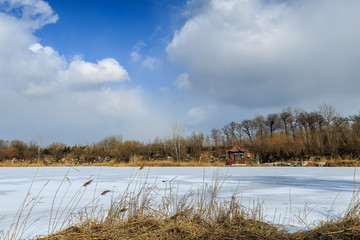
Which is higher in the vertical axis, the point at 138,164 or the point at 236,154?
the point at 236,154

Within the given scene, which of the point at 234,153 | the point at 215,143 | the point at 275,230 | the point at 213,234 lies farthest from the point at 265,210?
the point at 215,143

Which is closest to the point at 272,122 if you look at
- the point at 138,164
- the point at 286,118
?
the point at 286,118

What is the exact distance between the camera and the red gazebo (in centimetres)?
2092

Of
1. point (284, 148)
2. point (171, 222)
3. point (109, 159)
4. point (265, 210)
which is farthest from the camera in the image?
point (109, 159)

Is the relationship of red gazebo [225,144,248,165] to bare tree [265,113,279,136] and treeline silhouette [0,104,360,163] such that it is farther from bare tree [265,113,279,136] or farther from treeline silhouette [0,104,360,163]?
bare tree [265,113,279,136]

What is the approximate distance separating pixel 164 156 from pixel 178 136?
2563 millimetres

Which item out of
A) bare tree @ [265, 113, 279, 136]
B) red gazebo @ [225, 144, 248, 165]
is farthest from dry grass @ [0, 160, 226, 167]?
bare tree @ [265, 113, 279, 136]

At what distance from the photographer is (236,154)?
21.5 m

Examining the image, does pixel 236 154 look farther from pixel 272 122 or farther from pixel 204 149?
pixel 272 122

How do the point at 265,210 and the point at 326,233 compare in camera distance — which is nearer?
the point at 326,233

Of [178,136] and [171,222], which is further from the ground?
[178,136]

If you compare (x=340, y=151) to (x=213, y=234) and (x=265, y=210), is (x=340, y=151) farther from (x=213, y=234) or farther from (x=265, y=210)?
(x=213, y=234)

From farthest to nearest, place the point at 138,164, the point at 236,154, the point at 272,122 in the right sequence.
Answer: the point at 272,122, the point at 236,154, the point at 138,164

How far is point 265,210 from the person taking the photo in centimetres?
365
